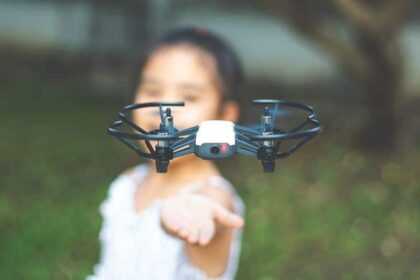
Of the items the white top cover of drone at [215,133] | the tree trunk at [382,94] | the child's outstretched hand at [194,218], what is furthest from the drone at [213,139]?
the tree trunk at [382,94]

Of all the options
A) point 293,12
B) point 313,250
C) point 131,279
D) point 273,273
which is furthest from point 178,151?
point 293,12

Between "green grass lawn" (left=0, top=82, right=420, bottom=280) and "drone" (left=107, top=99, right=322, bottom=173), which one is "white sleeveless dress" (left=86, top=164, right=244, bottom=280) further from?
"green grass lawn" (left=0, top=82, right=420, bottom=280)

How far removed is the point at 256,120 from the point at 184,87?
363cm

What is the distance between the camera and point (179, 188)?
1.53 meters

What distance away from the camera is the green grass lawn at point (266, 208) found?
10.1 ft

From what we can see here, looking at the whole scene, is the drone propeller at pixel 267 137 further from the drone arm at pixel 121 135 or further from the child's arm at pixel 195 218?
the child's arm at pixel 195 218

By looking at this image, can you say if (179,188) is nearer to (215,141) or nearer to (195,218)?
(195,218)

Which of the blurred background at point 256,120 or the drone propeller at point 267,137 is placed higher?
the drone propeller at point 267,137

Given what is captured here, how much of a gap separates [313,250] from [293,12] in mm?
1210

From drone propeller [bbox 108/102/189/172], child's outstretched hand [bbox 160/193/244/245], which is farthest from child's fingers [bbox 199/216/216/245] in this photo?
drone propeller [bbox 108/102/189/172]

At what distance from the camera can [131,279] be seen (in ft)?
4.42

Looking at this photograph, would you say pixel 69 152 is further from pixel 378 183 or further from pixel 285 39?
pixel 285 39

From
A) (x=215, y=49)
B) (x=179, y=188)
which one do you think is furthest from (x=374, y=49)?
(x=215, y=49)

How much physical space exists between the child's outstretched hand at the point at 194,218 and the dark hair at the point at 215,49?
478mm
